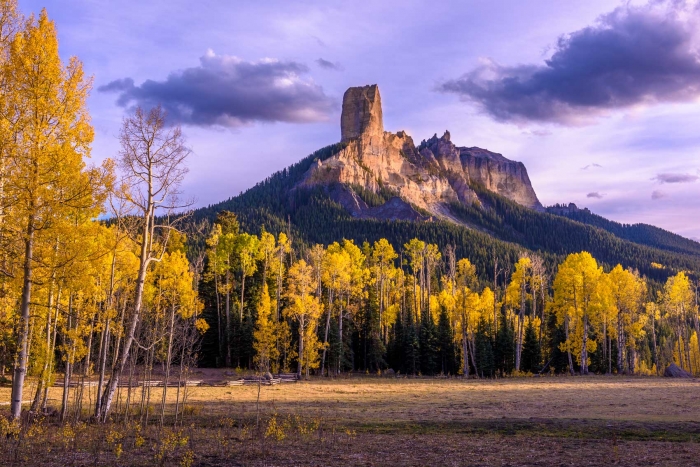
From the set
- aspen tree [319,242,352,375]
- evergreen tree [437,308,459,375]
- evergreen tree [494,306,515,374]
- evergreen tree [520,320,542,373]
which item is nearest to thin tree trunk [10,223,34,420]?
aspen tree [319,242,352,375]

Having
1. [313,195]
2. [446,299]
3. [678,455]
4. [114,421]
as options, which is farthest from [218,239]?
[313,195]

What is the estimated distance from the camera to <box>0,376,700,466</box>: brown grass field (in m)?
12.3

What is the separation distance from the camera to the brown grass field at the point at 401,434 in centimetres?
1233

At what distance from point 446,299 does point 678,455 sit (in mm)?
47341

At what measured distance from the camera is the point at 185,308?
1553 inches

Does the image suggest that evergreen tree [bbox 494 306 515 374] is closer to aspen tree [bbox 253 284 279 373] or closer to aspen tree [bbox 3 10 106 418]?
aspen tree [bbox 253 284 279 373]

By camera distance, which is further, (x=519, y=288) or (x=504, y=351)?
(x=519, y=288)

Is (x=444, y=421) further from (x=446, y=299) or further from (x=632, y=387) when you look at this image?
(x=446, y=299)

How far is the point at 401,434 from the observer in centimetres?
1686

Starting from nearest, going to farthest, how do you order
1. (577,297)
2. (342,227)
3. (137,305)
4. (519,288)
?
(137,305), (577,297), (519,288), (342,227)

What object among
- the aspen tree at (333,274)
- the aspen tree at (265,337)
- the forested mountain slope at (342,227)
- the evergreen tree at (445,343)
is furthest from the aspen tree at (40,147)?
the forested mountain slope at (342,227)

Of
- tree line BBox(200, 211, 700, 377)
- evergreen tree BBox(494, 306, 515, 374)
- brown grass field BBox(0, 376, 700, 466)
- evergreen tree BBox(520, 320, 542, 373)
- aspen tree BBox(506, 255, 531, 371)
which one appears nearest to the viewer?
brown grass field BBox(0, 376, 700, 466)

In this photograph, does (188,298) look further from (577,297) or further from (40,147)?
(577,297)

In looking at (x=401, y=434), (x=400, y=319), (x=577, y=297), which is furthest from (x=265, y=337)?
(x=577, y=297)
